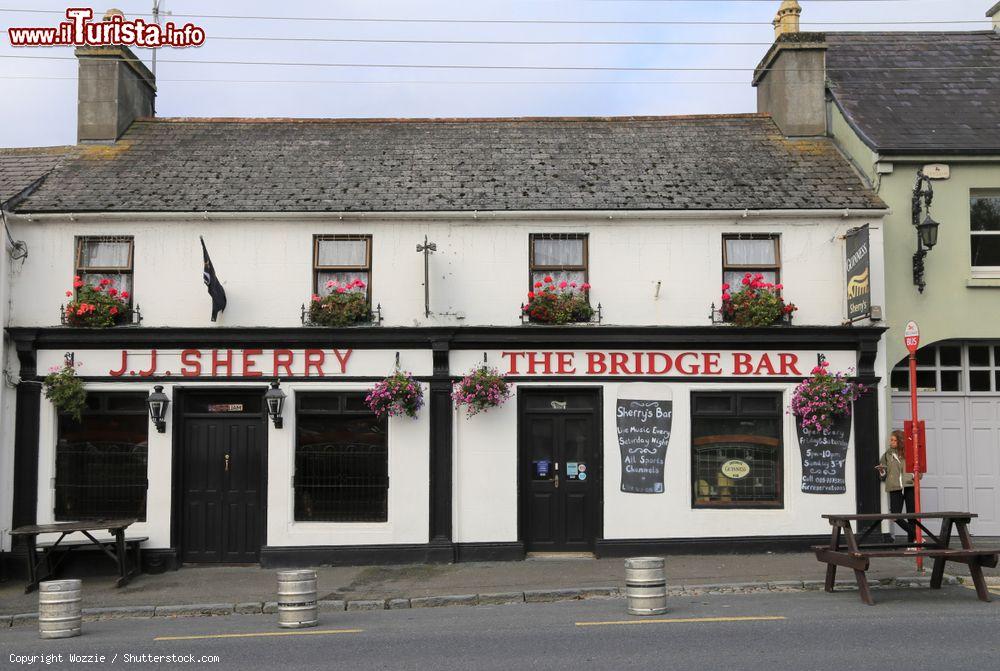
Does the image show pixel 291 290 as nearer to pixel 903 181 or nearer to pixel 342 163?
pixel 342 163

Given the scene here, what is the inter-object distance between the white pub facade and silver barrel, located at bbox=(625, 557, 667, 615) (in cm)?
392

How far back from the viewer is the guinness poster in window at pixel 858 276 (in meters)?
13.6

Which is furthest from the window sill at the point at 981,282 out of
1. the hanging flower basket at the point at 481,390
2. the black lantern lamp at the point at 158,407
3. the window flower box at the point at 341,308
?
the black lantern lamp at the point at 158,407

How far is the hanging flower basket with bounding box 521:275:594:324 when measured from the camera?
46.6 ft

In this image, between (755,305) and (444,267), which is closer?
(755,305)

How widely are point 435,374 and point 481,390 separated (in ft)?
2.89

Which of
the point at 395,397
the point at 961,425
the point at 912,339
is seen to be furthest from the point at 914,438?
the point at 395,397

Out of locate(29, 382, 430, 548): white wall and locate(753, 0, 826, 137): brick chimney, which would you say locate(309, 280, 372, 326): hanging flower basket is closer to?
locate(29, 382, 430, 548): white wall

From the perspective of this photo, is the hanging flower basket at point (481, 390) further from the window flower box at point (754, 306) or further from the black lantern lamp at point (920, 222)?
the black lantern lamp at point (920, 222)

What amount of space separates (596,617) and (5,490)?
9.36 meters

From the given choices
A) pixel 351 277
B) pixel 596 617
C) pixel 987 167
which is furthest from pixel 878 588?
pixel 351 277

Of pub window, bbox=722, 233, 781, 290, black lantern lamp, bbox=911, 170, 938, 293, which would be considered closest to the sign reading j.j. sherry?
pub window, bbox=722, 233, 781, 290

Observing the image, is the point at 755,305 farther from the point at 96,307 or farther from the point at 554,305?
the point at 96,307

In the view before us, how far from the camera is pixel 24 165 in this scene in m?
16.0
